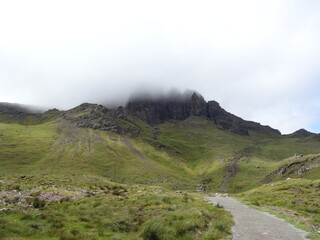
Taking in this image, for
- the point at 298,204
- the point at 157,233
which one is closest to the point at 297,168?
the point at 298,204

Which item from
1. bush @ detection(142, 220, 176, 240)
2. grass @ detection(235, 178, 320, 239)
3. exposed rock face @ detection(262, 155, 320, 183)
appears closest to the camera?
bush @ detection(142, 220, 176, 240)

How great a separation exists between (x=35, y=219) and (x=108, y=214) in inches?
308

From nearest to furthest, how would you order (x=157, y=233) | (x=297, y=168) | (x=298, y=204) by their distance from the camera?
(x=157, y=233), (x=298, y=204), (x=297, y=168)

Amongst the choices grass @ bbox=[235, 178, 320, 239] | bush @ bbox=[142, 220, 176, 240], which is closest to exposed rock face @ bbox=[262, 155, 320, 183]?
grass @ bbox=[235, 178, 320, 239]

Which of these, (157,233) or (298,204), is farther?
(298,204)

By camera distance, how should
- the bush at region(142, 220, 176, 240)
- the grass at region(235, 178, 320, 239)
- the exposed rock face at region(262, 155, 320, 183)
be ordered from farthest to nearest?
the exposed rock face at region(262, 155, 320, 183) < the grass at region(235, 178, 320, 239) < the bush at region(142, 220, 176, 240)

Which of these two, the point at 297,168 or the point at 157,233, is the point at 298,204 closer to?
the point at 157,233

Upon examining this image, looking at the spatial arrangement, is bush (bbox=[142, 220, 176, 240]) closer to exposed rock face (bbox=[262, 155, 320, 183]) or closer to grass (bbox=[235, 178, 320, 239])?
grass (bbox=[235, 178, 320, 239])

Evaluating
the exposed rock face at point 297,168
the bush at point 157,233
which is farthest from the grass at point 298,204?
the exposed rock face at point 297,168

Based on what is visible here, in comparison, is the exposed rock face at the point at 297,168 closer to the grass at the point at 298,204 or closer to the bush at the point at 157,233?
the grass at the point at 298,204

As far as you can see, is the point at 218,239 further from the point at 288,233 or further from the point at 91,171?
the point at 91,171

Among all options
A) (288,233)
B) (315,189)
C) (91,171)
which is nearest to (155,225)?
(288,233)

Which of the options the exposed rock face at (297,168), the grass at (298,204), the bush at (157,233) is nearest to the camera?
the bush at (157,233)

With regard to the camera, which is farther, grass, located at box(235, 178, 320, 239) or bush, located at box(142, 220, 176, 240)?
grass, located at box(235, 178, 320, 239)
